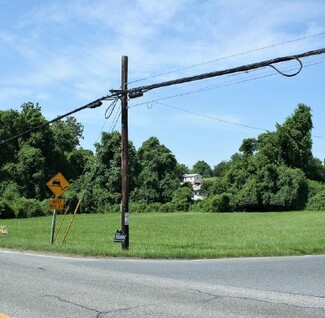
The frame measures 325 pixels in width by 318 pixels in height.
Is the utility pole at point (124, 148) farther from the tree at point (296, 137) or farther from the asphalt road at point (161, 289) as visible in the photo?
the tree at point (296, 137)

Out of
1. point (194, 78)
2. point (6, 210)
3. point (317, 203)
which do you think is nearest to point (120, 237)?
point (194, 78)

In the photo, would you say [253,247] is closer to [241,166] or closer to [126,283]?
[126,283]

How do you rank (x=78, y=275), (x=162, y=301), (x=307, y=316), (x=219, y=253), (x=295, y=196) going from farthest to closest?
(x=295, y=196), (x=219, y=253), (x=78, y=275), (x=162, y=301), (x=307, y=316)

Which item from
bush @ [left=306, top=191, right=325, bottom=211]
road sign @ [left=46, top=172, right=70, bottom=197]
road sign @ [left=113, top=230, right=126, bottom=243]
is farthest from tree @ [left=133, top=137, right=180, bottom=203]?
road sign @ [left=113, top=230, right=126, bottom=243]

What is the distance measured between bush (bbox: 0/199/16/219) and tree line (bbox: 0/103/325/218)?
3364 millimetres

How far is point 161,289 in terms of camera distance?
9711 mm

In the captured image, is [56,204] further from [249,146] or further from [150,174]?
[249,146]

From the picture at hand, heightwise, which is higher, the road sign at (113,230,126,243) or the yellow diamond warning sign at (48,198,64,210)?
the yellow diamond warning sign at (48,198,64,210)

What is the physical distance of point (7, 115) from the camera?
7506 cm

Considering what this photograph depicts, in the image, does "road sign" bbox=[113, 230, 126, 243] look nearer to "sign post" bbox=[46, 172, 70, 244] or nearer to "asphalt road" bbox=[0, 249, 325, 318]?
"sign post" bbox=[46, 172, 70, 244]

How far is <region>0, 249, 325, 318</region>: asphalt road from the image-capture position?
7.68m

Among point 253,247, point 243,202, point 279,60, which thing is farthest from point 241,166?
point 279,60

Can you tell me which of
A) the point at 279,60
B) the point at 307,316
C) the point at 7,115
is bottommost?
the point at 307,316

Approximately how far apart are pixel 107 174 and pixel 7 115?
18.1 meters
